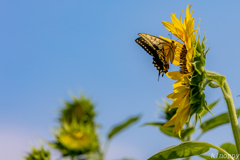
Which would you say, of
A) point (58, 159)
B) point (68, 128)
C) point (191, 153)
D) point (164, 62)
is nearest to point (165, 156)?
point (191, 153)

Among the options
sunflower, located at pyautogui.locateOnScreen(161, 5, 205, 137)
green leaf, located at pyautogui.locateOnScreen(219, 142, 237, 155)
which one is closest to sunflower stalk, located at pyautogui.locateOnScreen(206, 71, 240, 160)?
sunflower, located at pyautogui.locateOnScreen(161, 5, 205, 137)

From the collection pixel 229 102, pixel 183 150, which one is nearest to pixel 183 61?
pixel 229 102

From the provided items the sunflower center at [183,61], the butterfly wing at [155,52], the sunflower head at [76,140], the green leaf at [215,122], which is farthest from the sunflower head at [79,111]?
the sunflower center at [183,61]

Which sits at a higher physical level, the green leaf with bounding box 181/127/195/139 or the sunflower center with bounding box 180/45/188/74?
the sunflower center with bounding box 180/45/188/74

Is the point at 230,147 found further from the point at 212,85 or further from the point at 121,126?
the point at 121,126

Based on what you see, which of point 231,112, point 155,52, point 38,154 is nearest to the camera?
point 231,112

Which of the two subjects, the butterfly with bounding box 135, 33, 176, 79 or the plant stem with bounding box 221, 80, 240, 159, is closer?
the plant stem with bounding box 221, 80, 240, 159

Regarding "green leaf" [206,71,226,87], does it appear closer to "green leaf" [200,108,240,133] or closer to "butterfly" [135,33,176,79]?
"butterfly" [135,33,176,79]

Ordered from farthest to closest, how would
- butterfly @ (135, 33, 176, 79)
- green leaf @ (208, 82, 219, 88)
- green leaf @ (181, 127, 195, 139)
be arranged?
1. green leaf @ (181, 127, 195, 139)
2. butterfly @ (135, 33, 176, 79)
3. green leaf @ (208, 82, 219, 88)

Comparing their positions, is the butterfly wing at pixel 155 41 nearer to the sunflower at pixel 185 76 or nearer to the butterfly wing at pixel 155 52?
the butterfly wing at pixel 155 52
